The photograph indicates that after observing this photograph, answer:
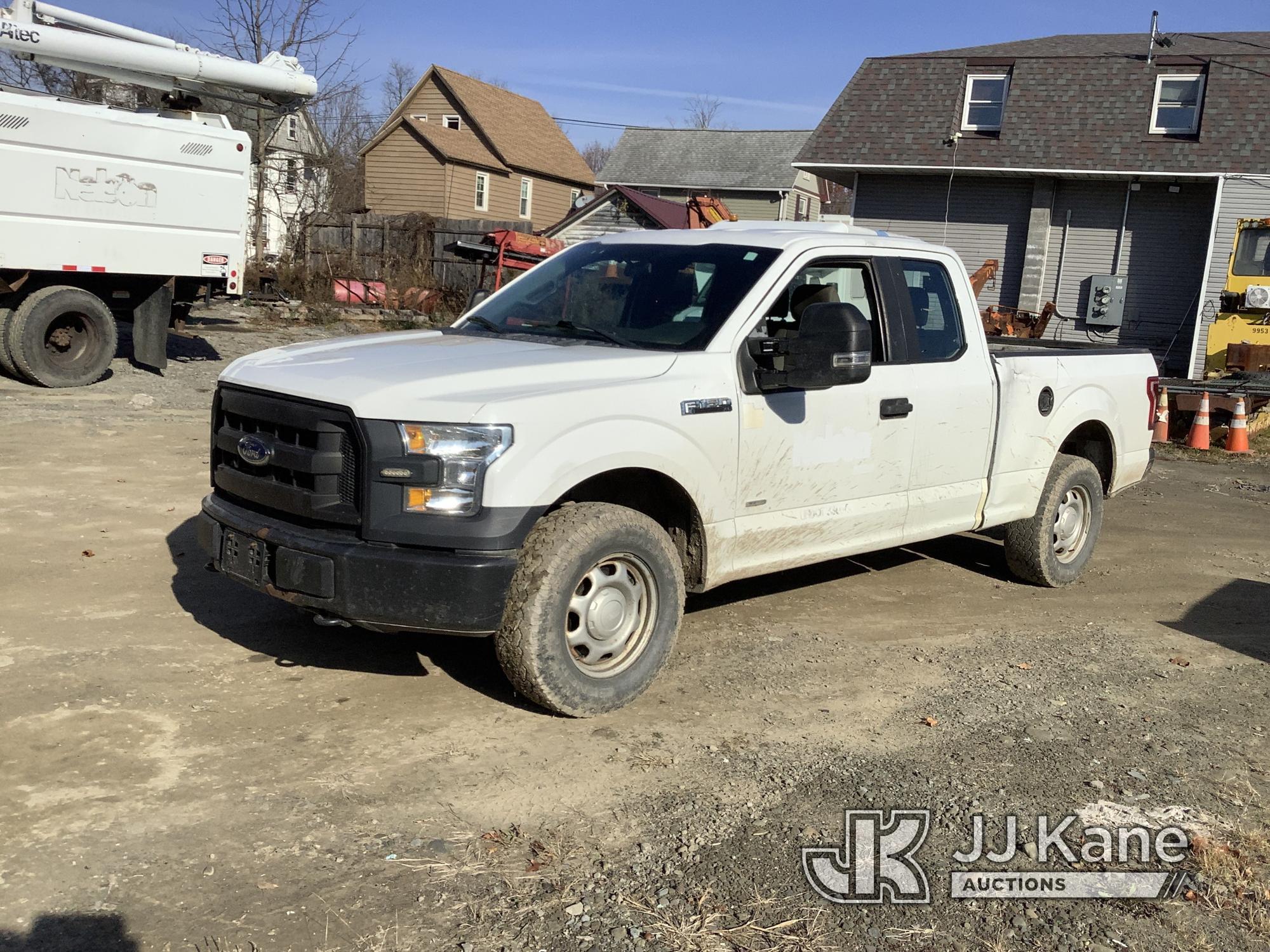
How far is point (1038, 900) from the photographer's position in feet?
11.7

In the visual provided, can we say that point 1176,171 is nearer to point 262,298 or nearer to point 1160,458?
point 1160,458

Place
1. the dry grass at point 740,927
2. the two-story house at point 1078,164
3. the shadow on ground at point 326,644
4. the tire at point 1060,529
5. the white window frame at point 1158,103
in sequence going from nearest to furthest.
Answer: the dry grass at point 740,927 → the shadow on ground at point 326,644 → the tire at point 1060,529 → the two-story house at point 1078,164 → the white window frame at point 1158,103

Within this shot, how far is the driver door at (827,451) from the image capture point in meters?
5.25

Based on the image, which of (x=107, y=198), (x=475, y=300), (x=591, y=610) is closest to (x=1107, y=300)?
(x=107, y=198)

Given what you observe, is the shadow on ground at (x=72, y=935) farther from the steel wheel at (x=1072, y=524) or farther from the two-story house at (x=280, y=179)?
the two-story house at (x=280, y=179)

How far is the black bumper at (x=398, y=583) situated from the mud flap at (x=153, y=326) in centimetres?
1114

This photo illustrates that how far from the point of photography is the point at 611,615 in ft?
15.6

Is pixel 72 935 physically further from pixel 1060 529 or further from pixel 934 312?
pixel 1060 529

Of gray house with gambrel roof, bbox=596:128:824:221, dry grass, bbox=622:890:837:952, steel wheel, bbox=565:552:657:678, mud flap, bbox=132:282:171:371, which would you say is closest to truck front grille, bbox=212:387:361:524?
steel wheel, bbox=565:552:657:678

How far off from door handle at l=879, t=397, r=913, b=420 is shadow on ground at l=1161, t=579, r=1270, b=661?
2.13 metres

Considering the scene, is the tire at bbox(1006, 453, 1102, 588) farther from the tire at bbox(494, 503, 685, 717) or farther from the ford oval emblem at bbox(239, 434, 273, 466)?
the ford oval emblem at bbox(239, 434, 273, 466)

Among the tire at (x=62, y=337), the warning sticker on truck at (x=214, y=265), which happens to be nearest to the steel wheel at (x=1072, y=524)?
the tire at (x=62, y=337)

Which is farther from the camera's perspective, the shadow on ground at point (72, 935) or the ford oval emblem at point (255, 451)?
the ford oval emblem at point (255, 451)

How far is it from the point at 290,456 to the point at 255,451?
0.26 metres
